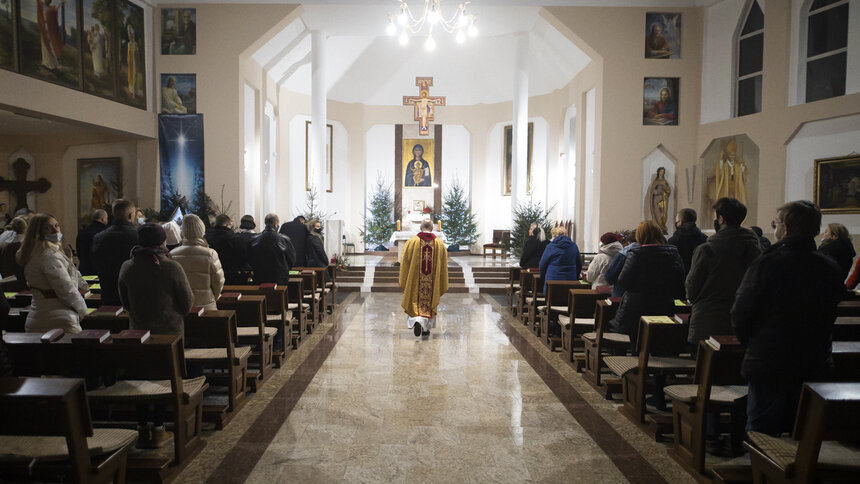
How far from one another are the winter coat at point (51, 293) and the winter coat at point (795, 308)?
4.07 meters

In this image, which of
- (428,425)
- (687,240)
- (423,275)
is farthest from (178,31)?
(428,425)

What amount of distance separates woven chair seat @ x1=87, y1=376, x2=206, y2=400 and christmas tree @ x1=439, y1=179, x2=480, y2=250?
1589 cm

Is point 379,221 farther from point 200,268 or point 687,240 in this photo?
point 200,268

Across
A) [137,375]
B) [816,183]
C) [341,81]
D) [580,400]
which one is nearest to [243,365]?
[137,375]

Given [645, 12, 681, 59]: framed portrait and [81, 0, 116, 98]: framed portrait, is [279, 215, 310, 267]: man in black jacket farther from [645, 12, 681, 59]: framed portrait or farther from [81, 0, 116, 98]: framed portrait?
[645, 12, 681, 59]: framed portrait

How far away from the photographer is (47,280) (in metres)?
3.80

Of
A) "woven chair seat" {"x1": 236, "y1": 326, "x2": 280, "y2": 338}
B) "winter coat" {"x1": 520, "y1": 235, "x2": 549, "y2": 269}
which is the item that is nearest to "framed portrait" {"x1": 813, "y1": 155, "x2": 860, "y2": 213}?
"winter coat" {"x1": 520, "y1": 235, "x2": 549, "y2": 269}

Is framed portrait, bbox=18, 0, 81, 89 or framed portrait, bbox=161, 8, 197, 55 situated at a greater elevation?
framed portrait, bbox=161, 8, 197, 55


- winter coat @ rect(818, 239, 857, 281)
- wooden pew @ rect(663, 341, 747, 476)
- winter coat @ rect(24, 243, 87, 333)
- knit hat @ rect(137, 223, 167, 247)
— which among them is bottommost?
wooden pew @ rect(663, 341, 747, 476)

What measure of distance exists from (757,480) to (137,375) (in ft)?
10.6

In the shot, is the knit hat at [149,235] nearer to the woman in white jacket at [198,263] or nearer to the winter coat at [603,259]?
the woman in white jacket at [198,263]

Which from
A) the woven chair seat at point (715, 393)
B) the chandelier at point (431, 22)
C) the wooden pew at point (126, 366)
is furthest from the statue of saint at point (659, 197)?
the wooden pew at point (126, 366)

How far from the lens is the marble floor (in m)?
3.47

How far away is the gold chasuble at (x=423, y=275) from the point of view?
7527 millimetres
